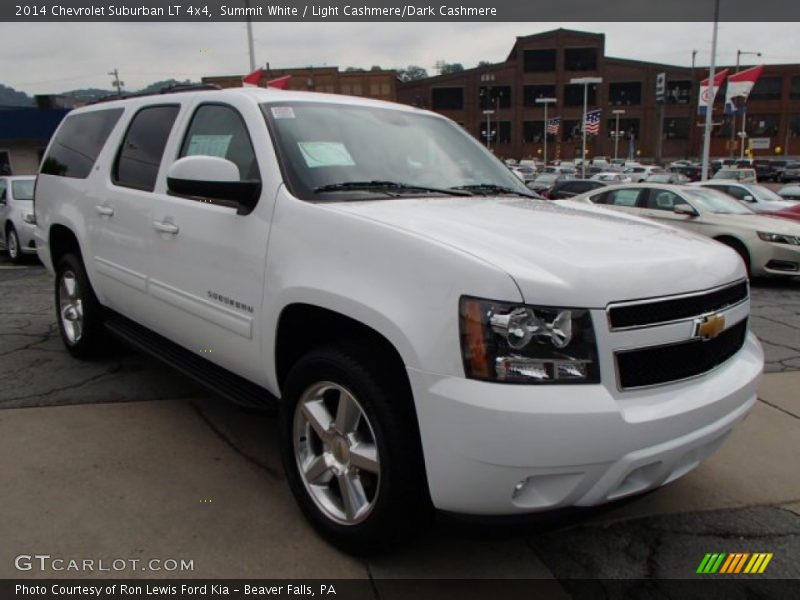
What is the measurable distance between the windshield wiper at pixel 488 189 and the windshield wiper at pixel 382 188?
11cm

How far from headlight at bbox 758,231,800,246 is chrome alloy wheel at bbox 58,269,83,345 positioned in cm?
926

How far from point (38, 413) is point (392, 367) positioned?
2907 mm

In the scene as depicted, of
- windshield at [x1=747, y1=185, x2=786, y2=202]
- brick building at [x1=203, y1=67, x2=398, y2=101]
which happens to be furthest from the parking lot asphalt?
brick building at [x1=203, y1=67, x2=398, y2=101]

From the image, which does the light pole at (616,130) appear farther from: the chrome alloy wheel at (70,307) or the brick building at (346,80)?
the chrome alloy wheel at (70,307)

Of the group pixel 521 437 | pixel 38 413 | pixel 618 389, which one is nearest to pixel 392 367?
pixel 521 437

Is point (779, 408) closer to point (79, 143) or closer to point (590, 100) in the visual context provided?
point (79, 143)

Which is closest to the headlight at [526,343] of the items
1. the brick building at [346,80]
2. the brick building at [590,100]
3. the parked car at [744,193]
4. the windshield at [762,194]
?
the parked car at [744,193]

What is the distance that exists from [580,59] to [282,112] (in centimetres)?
8743

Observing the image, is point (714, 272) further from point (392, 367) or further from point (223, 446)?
point (223, 446)

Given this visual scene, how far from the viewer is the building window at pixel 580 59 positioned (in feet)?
268

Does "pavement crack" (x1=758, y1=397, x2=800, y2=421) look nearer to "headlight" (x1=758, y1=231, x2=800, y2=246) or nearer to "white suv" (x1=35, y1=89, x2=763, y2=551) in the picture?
"white suv" (x1=35, y1=89, x2=763, y2=551)

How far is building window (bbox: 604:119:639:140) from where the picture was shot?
3374 inches

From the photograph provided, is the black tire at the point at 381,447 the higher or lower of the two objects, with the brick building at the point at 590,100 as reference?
lower

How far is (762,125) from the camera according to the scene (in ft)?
274
